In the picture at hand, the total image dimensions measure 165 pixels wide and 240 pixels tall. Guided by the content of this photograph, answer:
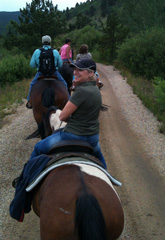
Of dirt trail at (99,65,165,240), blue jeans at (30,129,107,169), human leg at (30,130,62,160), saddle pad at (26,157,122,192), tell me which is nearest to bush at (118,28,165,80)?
dirt trail at (99,65,165,240)

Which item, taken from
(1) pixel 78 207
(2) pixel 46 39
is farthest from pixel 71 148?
(2) pixel 46 39

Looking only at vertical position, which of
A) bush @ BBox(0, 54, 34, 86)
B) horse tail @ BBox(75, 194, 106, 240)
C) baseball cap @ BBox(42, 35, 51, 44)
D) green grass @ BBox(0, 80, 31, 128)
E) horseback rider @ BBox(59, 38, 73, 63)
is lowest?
green grass @ BBox(0, 80, 31, 128)

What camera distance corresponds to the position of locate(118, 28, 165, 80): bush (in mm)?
14484

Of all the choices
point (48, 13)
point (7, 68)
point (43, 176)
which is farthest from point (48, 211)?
point (48, 13)

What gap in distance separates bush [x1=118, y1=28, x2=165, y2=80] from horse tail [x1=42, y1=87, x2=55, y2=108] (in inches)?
432

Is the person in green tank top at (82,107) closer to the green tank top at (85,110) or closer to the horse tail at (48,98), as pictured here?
the green tank top at (85,110)

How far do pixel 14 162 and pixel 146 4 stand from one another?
28190mm

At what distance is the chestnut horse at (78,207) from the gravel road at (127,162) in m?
2.03

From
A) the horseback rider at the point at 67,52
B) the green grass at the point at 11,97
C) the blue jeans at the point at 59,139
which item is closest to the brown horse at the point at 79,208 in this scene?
the blue jeans at the point at 59,139

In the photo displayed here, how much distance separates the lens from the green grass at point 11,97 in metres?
9.98

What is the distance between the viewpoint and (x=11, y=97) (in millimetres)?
11555

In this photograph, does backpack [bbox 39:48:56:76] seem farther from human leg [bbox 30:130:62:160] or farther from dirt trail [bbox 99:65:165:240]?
human leg [bbox 30:130:62:160]

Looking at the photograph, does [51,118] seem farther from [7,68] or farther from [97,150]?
[7,68]

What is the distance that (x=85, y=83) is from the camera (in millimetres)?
2836
